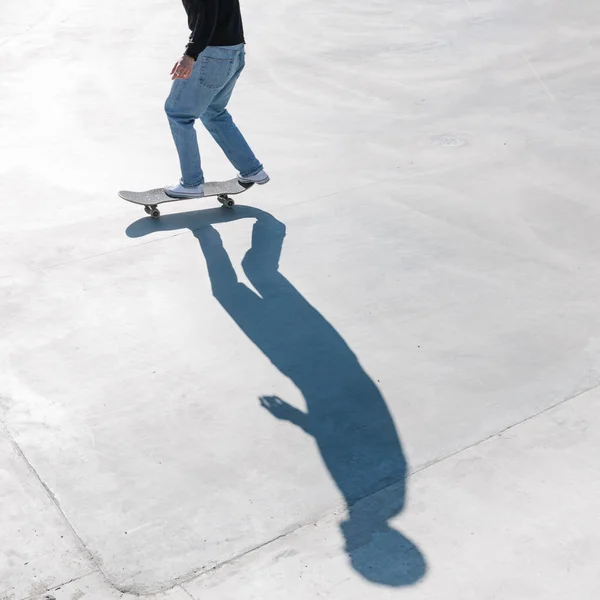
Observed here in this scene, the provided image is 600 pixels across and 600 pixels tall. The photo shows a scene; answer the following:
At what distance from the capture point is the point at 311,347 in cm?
532

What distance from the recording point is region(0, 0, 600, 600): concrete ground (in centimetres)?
389

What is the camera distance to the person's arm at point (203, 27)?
20.1 feet

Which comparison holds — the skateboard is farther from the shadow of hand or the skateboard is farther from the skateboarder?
the shadow of hand

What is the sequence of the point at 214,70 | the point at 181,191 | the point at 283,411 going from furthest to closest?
the point at 181,191
the point at 214,70
the point at 283,411

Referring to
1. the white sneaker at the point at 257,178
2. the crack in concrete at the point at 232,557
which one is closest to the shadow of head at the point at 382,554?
the crack in concrete at the point at 232,557

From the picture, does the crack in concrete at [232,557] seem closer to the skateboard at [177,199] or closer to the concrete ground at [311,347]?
the concrete ground at [311,347]

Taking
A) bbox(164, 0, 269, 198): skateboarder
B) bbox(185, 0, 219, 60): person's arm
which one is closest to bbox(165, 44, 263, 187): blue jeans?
bbox(164, 0, 269, 198): skateboarder

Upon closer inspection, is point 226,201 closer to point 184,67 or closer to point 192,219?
point 192,219

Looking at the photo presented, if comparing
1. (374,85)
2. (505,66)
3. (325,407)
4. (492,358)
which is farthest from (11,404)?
(505,66)

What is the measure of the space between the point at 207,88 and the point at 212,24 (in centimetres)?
50

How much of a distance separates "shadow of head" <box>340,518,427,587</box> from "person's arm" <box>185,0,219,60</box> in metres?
3.38

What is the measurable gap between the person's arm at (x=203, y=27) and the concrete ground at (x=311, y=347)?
4.06ft

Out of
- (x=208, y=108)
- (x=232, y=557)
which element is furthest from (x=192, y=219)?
(x=232, y=557)

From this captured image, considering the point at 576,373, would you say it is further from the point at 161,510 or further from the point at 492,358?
the point at 161,510
